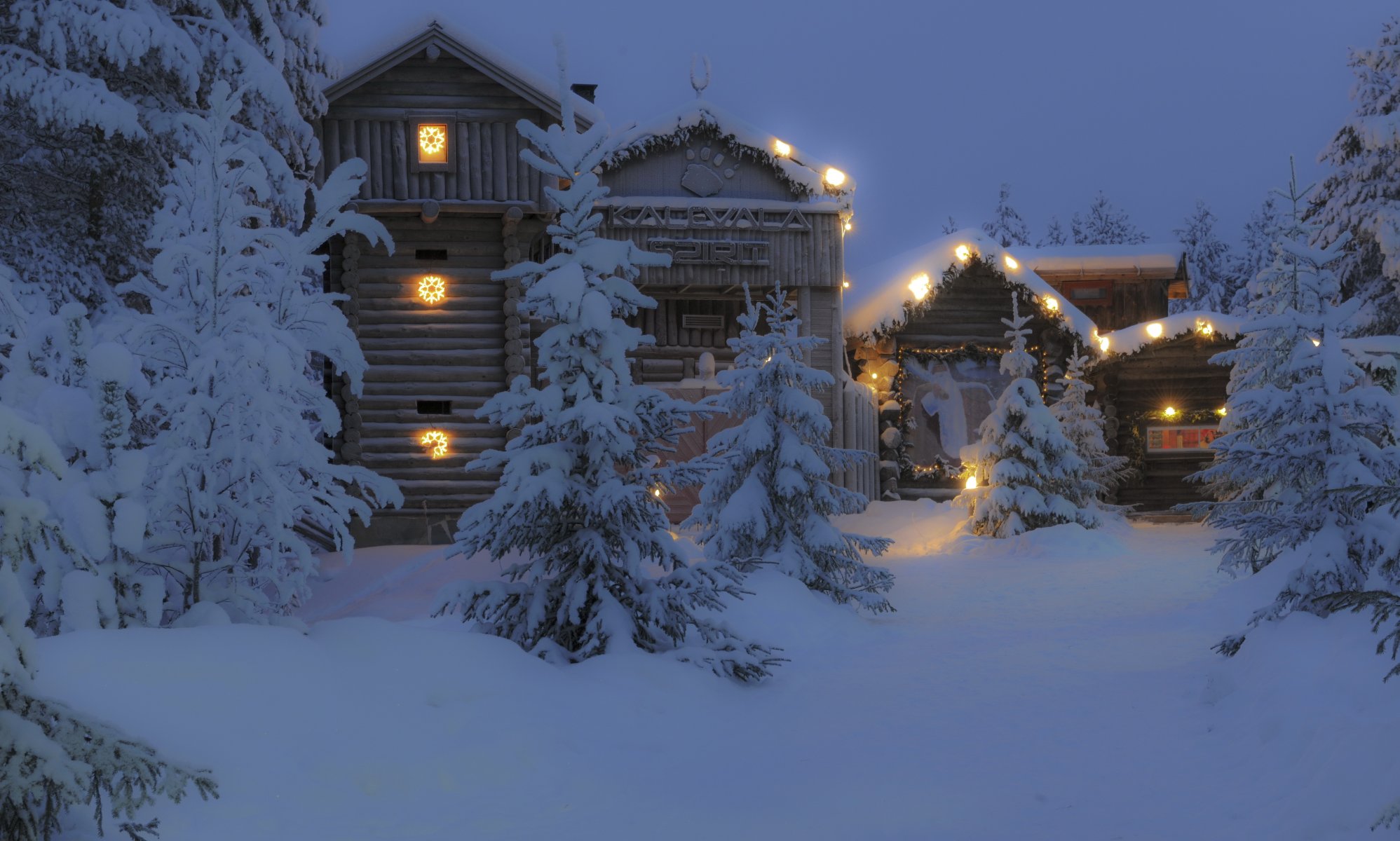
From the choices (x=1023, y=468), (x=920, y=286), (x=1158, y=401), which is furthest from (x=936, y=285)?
(x=1158, y=401)

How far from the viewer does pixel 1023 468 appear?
71.9 feet

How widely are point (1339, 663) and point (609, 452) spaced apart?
561 centimetres

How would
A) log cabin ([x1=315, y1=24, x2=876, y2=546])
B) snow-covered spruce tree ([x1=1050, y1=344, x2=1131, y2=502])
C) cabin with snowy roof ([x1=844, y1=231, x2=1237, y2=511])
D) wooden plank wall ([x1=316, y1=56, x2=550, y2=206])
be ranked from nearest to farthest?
log cabin ([x1=315, y1=24, x2=876, y2=546]) → wooden plank wall ([x1=316, y1=56, x2=550, y2=206]) → snow-covered spruce tree ([x1=1050, y1=344, x2=1131, y2=502]) → cabin with snowy roof ([x1=844, y1=231, x2=1237, y2=511])

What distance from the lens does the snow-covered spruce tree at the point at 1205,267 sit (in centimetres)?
5366

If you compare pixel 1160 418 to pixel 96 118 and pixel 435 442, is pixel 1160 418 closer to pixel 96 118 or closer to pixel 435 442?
pixel 435 442

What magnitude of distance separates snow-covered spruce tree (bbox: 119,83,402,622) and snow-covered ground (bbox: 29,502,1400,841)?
718 millimetres

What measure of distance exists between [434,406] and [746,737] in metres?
15.5

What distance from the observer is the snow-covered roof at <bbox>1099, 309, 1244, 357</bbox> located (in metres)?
27.7

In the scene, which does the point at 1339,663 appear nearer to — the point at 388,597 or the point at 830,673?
the point at 830,673

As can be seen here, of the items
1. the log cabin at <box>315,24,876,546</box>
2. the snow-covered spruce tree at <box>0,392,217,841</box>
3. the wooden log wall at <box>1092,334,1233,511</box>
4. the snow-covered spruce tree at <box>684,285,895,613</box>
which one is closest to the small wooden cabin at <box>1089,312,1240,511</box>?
the wooden log wall at <box>1092,334,1233,511</box>

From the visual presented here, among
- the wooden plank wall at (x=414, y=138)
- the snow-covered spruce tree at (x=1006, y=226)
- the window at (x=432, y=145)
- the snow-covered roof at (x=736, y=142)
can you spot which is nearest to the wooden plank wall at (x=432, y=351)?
the wooden plank wall at (x=414, y=138)

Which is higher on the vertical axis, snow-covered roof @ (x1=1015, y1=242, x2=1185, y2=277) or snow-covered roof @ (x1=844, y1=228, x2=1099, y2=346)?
snow-covered roof @ (x1=1015, y1=242, x2=1185, y2=277)

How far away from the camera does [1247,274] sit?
5603 centimetres

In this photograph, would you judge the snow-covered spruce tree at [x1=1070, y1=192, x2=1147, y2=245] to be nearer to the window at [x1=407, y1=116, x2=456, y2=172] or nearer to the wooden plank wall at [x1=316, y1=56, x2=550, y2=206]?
the wooden plank wall at [x1=316, y1=56, x2=550, y2=206]
